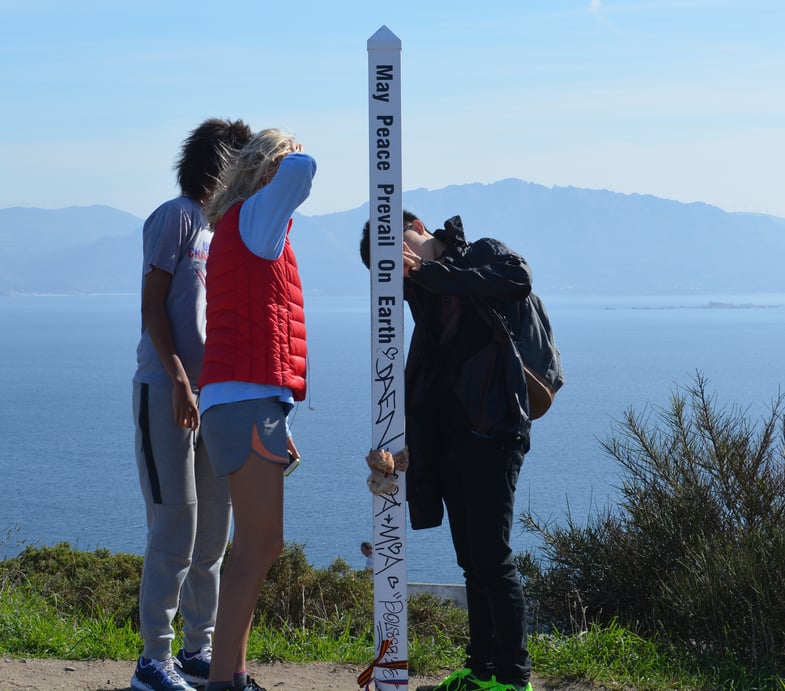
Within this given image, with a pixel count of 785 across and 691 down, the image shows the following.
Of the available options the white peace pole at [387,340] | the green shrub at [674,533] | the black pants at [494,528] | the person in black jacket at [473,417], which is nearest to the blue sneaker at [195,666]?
the white peace pole at [387,340]

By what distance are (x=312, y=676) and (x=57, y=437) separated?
6180cm

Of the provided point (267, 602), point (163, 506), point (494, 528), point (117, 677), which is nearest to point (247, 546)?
point (163, 506)

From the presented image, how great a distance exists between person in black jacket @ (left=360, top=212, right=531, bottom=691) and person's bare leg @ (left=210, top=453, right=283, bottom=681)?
22.8 inches

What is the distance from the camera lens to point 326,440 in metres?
58.2

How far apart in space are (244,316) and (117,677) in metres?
1.69

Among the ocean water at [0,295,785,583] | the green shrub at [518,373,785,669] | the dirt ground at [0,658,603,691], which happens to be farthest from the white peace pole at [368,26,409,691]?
the ocean water at [0,295,785,583]

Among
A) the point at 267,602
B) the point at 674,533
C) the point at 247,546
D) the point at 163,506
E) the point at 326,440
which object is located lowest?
the point at 267,602

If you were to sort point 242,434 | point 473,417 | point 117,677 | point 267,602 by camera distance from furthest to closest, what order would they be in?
point 267,602, point 117,677, point 473,417, point 242,434

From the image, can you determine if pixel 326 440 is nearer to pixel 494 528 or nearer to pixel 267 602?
pixel 267 602

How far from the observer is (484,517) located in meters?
3.42

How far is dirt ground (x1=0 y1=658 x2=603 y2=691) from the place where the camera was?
387cm

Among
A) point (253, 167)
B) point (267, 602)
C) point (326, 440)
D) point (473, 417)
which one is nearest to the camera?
point (253, 167)

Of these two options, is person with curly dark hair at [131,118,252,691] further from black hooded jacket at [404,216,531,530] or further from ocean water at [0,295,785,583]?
ocean water at [0,295,785,583]

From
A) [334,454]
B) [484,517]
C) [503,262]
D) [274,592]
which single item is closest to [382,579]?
[484,517]
